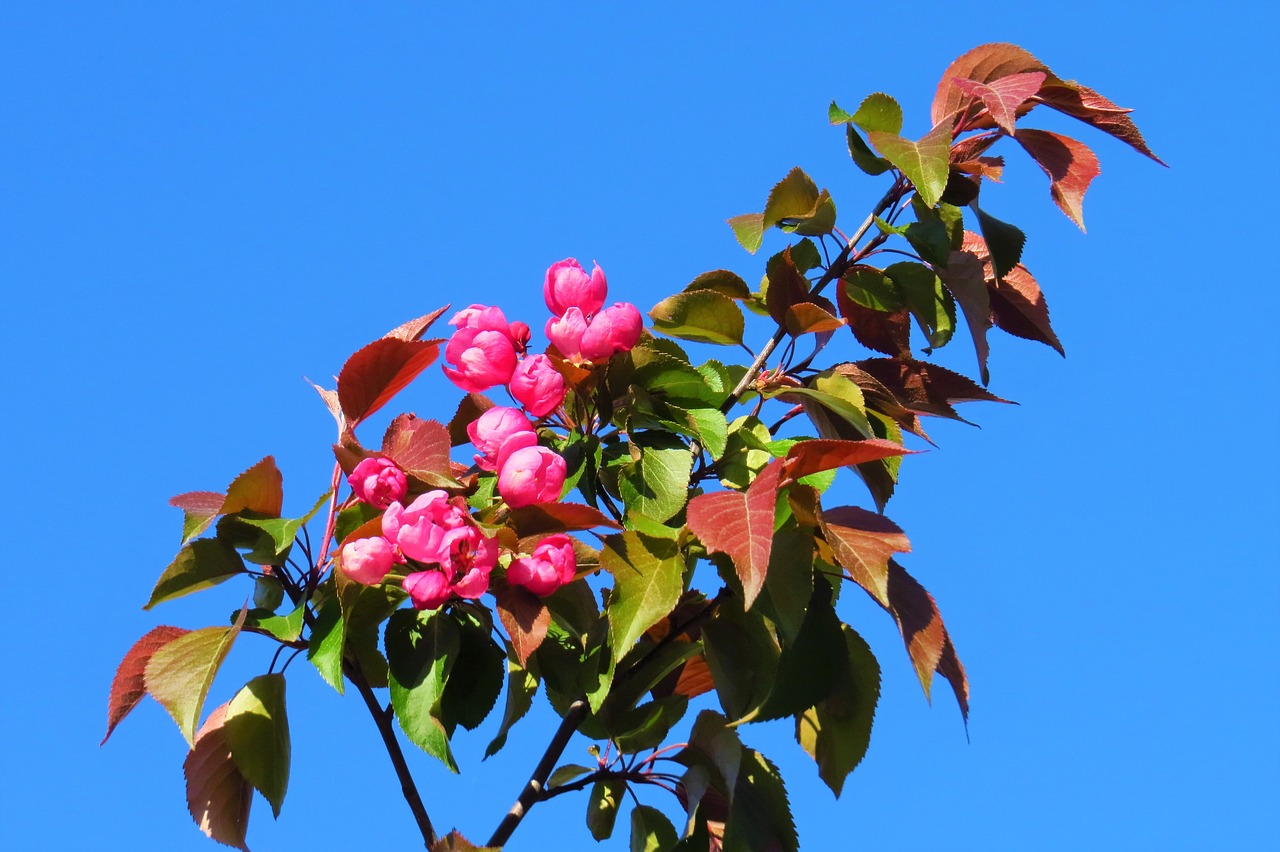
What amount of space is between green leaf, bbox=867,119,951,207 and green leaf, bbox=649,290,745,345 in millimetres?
264

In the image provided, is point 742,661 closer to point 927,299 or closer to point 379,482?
point 379,482

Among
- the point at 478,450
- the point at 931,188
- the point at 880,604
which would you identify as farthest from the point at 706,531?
the point at 931,188

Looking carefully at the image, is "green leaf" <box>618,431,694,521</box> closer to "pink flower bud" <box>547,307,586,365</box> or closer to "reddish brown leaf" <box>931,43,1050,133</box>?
"pink flower bud" <box>547,307,586,365</box>

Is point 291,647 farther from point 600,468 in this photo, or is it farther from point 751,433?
point 751,433

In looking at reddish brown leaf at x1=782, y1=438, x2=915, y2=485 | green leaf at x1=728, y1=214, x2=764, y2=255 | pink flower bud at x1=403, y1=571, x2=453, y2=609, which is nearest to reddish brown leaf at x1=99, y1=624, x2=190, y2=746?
pink flower bud at x1=403, y1=571, x2=453, y2=609

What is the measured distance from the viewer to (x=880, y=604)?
1.37 meters

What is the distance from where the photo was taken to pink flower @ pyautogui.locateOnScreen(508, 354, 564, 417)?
1.51m

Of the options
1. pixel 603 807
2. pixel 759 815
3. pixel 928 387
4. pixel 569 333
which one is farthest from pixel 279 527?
pixel 928 387

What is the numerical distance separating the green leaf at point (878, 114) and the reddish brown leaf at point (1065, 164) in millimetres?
154

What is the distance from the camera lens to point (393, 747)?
149 cm

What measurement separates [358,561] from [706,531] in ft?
1.15

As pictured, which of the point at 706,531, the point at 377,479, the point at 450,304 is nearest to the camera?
the point at 706,531

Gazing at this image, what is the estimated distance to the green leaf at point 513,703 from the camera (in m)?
1.56

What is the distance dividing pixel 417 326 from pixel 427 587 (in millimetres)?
444
